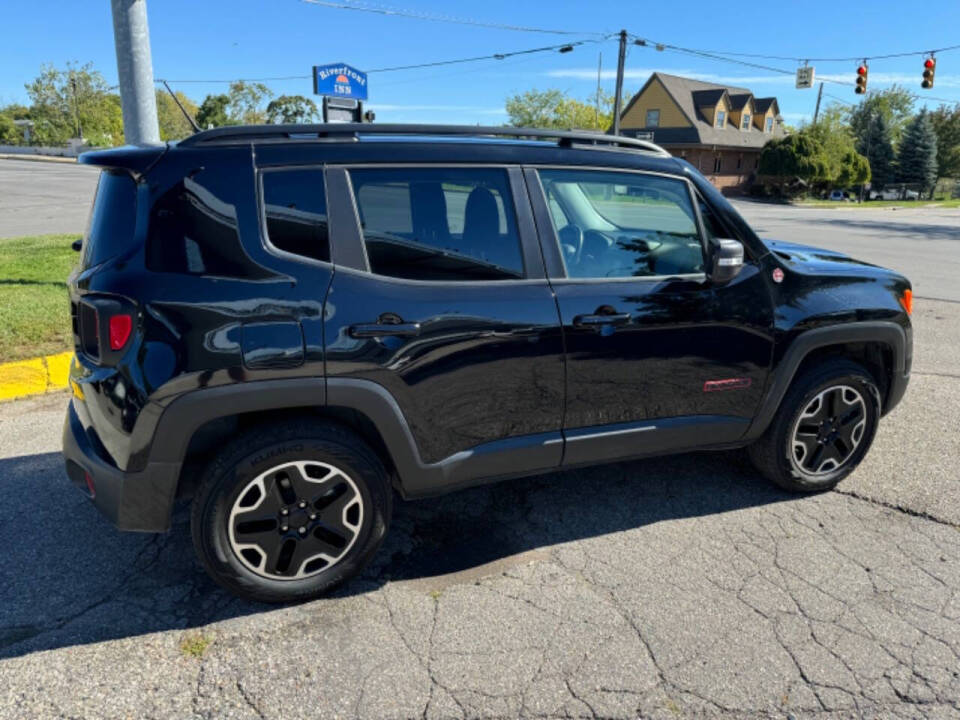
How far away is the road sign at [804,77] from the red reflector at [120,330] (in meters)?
36.0

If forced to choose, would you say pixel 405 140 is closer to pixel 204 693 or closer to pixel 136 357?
pixel 136 357

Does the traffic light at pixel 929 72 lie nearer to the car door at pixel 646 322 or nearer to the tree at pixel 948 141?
the car door at pixel 646 322

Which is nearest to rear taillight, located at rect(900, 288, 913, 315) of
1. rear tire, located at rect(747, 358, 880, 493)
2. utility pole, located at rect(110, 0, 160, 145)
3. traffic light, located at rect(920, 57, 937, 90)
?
rear tire, located at rect(747, 358, 880, 493)

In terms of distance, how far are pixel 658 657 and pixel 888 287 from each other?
Result: 2.44m

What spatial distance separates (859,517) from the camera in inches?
138

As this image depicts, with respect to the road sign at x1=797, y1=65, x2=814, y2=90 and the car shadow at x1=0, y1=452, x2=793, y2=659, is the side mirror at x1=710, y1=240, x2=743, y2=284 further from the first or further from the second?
the road sign at x1=797, y1=65, x2=814, y2=90

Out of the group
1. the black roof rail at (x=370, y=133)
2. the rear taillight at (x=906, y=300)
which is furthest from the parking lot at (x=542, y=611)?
the black roof rail at (x=370, y=133)

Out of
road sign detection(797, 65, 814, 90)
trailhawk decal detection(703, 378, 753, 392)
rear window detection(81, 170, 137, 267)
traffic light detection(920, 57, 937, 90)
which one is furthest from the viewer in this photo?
road sign detection(797, 65, 814, 90)

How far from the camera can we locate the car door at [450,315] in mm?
2648

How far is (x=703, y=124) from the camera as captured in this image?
172 ft

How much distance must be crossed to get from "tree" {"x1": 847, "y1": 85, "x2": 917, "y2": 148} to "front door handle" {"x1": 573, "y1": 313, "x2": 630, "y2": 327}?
78.3 m

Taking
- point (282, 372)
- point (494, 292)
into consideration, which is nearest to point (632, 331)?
point (494, 292)

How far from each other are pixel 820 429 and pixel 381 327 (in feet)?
8.02

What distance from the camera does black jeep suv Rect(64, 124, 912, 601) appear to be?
2488 millimetres
